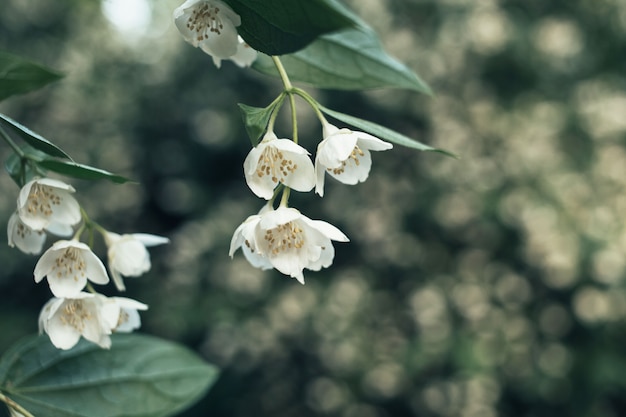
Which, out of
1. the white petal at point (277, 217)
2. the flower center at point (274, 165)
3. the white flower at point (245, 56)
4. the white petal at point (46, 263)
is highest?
the white flower at point (245, 56)

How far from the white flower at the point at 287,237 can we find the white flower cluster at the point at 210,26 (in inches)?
5.9

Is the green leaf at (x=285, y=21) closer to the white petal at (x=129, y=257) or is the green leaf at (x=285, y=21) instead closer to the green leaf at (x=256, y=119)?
the green leaf at (x=256, y=119)

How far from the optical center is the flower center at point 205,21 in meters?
0.61

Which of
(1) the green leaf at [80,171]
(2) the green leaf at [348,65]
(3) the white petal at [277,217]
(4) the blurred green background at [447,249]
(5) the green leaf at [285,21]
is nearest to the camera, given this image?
(5) the green leaf at [285,21]

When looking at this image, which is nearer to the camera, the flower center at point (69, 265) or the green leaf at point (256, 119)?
the green leaf at point (256, 119)

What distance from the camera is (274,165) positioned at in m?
0.61

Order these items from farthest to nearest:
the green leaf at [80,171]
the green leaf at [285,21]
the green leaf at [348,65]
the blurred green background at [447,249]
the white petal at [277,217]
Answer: the blurred green background at [447,249] < the green leaf at [348,65] < the white petal at [277,217] < the green leaf at [80,171] < the green leaf at [285,21]

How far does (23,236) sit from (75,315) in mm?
101

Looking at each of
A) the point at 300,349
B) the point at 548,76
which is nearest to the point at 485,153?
the point at 548,76

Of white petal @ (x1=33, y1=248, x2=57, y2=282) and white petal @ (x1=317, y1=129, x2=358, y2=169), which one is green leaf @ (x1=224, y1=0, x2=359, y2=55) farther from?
white petal @ (x1=33, y1=248, x2=57, y2=282)

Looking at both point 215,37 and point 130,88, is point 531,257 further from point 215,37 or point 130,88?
point 215,37

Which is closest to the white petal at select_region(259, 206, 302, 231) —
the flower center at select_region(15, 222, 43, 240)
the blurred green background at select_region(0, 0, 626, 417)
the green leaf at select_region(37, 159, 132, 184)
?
the green leaf at select_region(37, 159, 132, 184)

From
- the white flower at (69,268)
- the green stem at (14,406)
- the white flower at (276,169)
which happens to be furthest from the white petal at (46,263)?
the white flower at (276,169)

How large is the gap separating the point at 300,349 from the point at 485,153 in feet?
5.67
